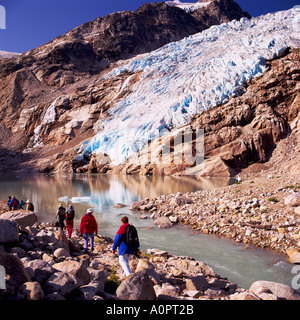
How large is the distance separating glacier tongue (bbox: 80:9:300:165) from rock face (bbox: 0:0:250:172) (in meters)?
4.28

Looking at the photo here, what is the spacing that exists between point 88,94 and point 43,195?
146 feet

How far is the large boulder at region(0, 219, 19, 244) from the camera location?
4.95m

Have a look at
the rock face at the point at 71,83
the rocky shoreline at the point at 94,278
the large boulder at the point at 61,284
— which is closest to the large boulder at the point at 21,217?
the rocky shoreline at the point at 94,278

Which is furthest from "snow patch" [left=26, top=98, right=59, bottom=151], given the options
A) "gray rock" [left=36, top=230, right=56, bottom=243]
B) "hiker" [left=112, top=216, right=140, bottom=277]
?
"hiker" [left=112, top=216, right=140, bottom=277]

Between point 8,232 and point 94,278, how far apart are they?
1919 millimetres

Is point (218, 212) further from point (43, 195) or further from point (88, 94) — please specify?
point (88, 94)

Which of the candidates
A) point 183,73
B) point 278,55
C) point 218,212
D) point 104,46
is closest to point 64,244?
point 218,212

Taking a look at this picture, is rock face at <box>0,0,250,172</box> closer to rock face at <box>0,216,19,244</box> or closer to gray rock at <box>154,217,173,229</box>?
gray rock at <box>154,217,173,229</box>

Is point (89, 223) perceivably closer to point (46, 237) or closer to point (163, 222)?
point (46, 237)

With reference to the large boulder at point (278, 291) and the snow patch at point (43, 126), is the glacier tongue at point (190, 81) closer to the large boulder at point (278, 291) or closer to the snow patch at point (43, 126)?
the snow patch at point (43, 126)

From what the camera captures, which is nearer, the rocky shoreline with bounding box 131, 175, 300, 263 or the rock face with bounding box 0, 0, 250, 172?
the rocky shoreline with bounding box 131, 175, 300, 263

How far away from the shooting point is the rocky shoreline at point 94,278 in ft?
11.7

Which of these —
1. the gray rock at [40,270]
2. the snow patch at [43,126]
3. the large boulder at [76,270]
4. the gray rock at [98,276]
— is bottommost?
the gray rock at [98,276]

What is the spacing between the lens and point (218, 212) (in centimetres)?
1145
